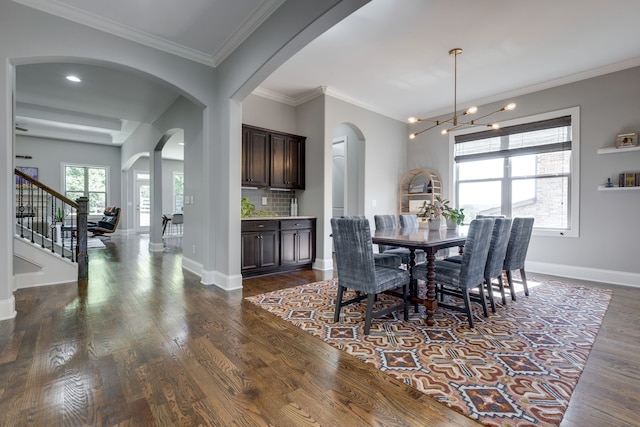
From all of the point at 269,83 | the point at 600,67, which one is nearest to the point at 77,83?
the point at 269,83

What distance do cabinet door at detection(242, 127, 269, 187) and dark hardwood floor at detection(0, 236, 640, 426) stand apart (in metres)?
→ 2.16

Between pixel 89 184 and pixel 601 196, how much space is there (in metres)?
13.0

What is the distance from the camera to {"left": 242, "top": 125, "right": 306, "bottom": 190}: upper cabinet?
4.55m

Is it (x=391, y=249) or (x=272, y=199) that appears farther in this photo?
(x=272, y=199)

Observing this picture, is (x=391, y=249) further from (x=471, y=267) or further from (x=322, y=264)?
(x=471, y=267)

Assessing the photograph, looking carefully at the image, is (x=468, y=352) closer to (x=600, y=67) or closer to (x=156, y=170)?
(x=600, y=67)

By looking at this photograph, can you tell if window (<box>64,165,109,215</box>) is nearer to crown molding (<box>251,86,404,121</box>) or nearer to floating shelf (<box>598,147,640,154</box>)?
crown molding (<box>251,86,404,121</box>)

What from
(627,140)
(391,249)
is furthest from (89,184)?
(627,140)

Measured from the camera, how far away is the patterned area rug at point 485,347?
1.60 meters

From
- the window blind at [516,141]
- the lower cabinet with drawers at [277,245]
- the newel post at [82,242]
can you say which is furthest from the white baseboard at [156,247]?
the window blind at [516,141]

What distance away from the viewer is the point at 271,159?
484cm

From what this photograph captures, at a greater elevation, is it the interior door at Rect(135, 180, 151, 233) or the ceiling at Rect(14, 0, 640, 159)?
the ceiling at Rect(14, 0, 640, 159)

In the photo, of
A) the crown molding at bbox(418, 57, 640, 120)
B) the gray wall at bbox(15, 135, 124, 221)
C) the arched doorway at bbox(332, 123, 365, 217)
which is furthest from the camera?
the gray wall at bbox(15, 135, 124, 221)

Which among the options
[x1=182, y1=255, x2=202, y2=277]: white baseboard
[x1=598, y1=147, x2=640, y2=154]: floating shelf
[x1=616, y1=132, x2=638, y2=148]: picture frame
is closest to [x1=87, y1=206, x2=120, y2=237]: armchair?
[x1=182, y1=255, x2=202, y2=277]: white baseboard
